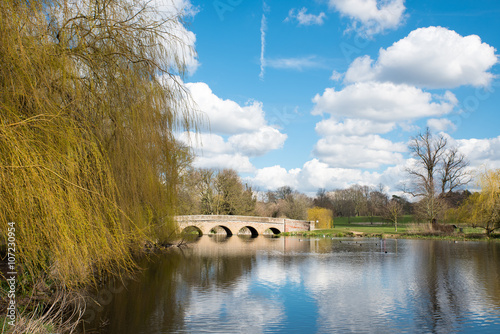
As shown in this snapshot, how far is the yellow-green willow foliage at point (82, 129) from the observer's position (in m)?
4.31

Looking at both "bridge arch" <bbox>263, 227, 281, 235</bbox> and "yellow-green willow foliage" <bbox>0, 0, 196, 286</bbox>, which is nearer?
"yellow-green willow foliage" <bbox>0, 0, 196, 286</bbox>

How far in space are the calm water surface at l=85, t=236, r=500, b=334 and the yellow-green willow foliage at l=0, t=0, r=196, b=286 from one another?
329 centimetres

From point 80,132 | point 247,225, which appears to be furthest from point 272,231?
point 80,132

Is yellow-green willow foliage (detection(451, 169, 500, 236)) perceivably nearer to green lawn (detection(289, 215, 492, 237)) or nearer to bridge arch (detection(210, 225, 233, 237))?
green lawn (detection(289, 215, 492, 237))

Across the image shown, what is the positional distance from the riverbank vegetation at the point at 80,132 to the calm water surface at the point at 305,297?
305 centimetres

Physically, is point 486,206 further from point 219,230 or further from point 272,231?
point 219,230

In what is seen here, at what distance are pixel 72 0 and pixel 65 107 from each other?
2.09 metres

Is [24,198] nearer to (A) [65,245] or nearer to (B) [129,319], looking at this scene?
(A) [65,245]

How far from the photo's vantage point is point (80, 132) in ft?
18.1

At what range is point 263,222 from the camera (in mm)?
43375

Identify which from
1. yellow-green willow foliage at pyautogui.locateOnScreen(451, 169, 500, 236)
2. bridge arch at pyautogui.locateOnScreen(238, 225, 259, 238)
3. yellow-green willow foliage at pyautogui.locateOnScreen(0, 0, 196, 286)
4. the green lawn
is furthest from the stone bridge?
yellow-green willow foliage at pyautogui.locateOnScreen(0, 0, 196, 286)

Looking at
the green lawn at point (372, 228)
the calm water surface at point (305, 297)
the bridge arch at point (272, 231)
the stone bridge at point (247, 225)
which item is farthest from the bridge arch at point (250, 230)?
the calm water surface at point (305, 297)

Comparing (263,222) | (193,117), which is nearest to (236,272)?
(193,117)

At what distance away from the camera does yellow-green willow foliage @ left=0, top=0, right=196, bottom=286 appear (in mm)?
4312
